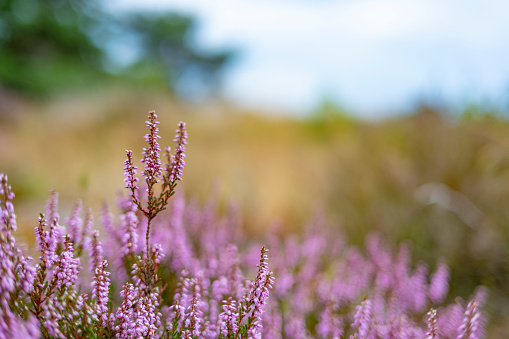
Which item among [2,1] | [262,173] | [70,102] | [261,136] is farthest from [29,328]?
[2,1]

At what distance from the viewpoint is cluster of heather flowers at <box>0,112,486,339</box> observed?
1309mm

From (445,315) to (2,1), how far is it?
17136 mm

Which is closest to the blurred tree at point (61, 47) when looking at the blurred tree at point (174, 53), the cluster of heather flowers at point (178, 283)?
the blurred tree at point (174, 53)

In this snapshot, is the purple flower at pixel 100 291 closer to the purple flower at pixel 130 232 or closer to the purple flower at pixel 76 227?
the purple flower at pixel 130 232

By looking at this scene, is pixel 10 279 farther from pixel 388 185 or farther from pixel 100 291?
pixel 388 185

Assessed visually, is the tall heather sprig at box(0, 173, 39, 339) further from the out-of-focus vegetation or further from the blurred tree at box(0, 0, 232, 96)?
the blurred tree at box(0, 0, 232, 96)

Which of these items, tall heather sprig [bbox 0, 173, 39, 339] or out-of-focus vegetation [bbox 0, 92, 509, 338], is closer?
tall heather sprig [bbox 0, 173, 39, 339]

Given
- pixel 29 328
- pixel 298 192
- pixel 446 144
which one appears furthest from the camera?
pixel 298 192

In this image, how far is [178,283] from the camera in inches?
61.4

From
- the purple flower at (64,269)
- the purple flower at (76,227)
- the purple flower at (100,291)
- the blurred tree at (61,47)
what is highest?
the blurred tree at (61,47)

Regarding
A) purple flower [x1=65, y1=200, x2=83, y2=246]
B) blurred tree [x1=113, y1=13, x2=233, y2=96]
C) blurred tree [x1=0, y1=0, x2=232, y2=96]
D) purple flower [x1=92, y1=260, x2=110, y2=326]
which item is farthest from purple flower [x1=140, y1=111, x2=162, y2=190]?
blurred tree [x1=113, y1=13, x2=233, y2=96]

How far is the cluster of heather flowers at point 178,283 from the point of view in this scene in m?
1.31

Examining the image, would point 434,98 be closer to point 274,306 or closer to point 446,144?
point 446,144

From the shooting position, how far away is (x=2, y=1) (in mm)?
15984
